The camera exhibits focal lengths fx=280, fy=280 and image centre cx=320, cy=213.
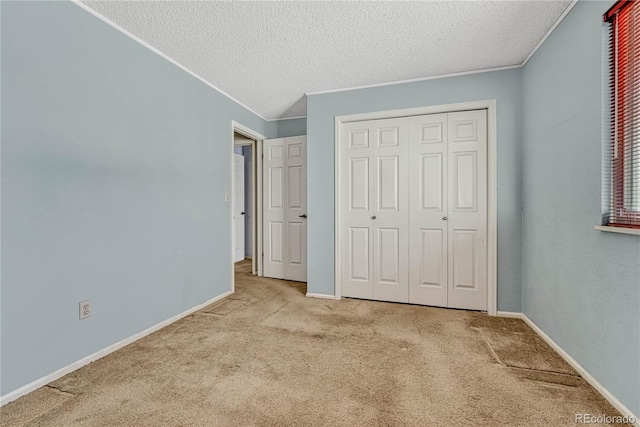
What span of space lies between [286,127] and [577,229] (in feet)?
11.9

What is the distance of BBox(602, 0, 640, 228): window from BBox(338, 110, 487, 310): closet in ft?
4.00

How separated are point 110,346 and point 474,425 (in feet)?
7.69

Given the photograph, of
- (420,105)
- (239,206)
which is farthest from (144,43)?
(239,206)

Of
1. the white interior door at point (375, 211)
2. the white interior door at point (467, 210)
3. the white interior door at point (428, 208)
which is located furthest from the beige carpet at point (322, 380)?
the white interior door at point (375, 211)

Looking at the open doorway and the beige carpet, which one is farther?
the open doorway

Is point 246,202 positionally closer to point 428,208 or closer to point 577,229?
point 428,208

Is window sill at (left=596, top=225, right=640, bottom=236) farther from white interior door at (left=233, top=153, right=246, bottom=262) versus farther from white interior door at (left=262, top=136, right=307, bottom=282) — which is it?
white interior door at (left=233, top=153, right=246, bottom=262)

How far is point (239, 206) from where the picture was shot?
18.6ft

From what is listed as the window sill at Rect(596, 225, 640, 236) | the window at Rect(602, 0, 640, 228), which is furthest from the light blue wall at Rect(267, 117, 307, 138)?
the window sill at Rect(596, 225, 640, 236)

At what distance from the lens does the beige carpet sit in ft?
4.62

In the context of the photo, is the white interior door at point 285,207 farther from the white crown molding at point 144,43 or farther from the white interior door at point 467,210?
the white interior door at point 467,210

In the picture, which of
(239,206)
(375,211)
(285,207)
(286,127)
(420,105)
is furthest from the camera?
(239,206)

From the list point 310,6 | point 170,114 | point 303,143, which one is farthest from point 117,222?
point 303,143

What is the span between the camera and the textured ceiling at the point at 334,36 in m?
1.91
